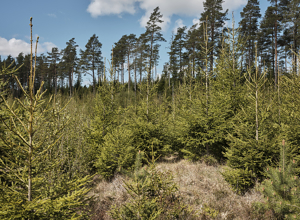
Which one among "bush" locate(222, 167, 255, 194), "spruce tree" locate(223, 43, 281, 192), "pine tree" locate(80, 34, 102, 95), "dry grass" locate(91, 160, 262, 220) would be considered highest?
"pine tree" locate(80, 34, 102, 95)

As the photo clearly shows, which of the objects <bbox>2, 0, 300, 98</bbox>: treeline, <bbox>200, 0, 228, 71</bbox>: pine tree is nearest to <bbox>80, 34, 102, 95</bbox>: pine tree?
<bbox>2, 0, 300, 98</bbox>: treeline

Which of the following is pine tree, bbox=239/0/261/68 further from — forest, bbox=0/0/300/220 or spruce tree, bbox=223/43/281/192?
spruce tree, bbox=223/43/281/192

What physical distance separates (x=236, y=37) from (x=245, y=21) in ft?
65.3

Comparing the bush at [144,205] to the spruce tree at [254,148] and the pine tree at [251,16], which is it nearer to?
the spruce tree at [254,148]

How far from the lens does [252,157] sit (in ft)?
18.3

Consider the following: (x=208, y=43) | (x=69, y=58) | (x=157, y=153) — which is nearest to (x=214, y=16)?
(x=208, y=43)

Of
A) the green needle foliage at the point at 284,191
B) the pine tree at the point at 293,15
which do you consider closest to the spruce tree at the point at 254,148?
Answer: the green needle foliage at the point at 284,191

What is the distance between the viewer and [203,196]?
5707mm

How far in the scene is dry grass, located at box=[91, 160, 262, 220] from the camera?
4.89 m

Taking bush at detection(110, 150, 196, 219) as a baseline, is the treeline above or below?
above

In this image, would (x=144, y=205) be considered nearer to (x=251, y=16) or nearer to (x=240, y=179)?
(x=240, y=179)

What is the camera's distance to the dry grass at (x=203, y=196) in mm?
4895

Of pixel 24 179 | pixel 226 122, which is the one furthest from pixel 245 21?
pixel 24 179

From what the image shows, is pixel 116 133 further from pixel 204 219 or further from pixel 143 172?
pixel 204 219
